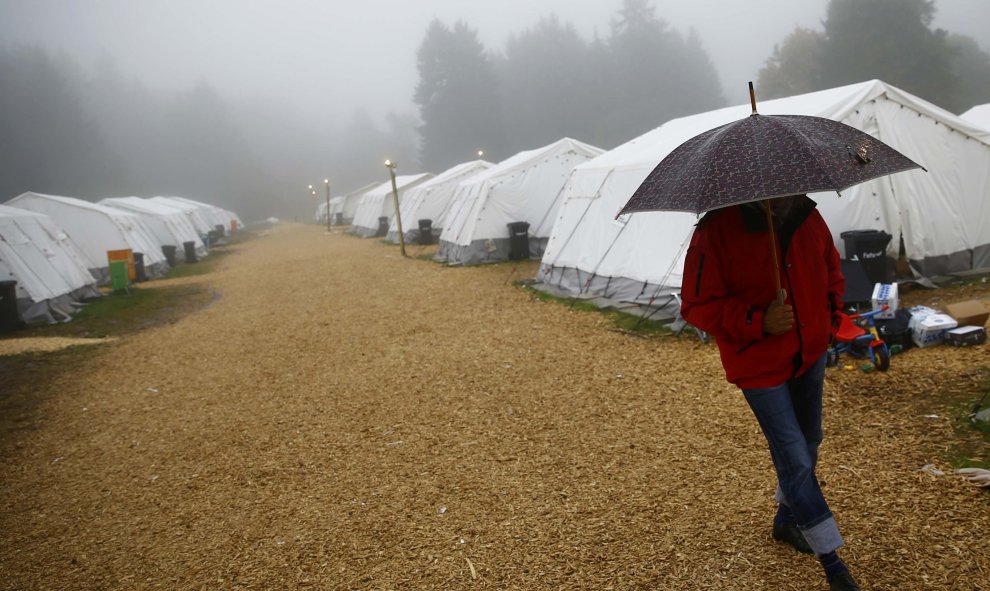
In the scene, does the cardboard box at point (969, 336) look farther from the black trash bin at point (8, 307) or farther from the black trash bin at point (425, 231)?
the black trash bin at point (425, 231)

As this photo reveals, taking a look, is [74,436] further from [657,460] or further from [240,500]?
[657,460]

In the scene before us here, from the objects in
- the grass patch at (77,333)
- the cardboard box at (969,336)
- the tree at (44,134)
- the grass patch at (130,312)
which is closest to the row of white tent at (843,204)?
the cardboard box at (969,336)

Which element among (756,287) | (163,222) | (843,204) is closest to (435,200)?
(163,222)

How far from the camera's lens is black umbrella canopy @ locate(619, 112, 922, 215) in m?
2.51

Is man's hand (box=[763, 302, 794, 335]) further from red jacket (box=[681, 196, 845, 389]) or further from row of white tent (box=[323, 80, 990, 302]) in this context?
row of white tent (box=[323, 80, 990, 302])

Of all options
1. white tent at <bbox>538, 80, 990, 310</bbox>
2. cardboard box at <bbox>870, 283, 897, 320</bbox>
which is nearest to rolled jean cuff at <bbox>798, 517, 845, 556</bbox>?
cardboard box at <bbox>870, 283, 897, 320</bbox>

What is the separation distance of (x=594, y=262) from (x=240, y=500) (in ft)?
26.3

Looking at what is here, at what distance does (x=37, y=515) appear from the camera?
Result: 16.2 ft

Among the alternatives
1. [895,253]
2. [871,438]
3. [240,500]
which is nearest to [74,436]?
[240,500]

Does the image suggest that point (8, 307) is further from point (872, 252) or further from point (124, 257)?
point (872, 252)

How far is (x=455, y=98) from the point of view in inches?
2975

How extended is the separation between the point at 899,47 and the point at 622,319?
38.7 m

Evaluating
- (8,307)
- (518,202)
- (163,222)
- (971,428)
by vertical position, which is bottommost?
(971,428)

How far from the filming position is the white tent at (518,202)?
58.7ft
